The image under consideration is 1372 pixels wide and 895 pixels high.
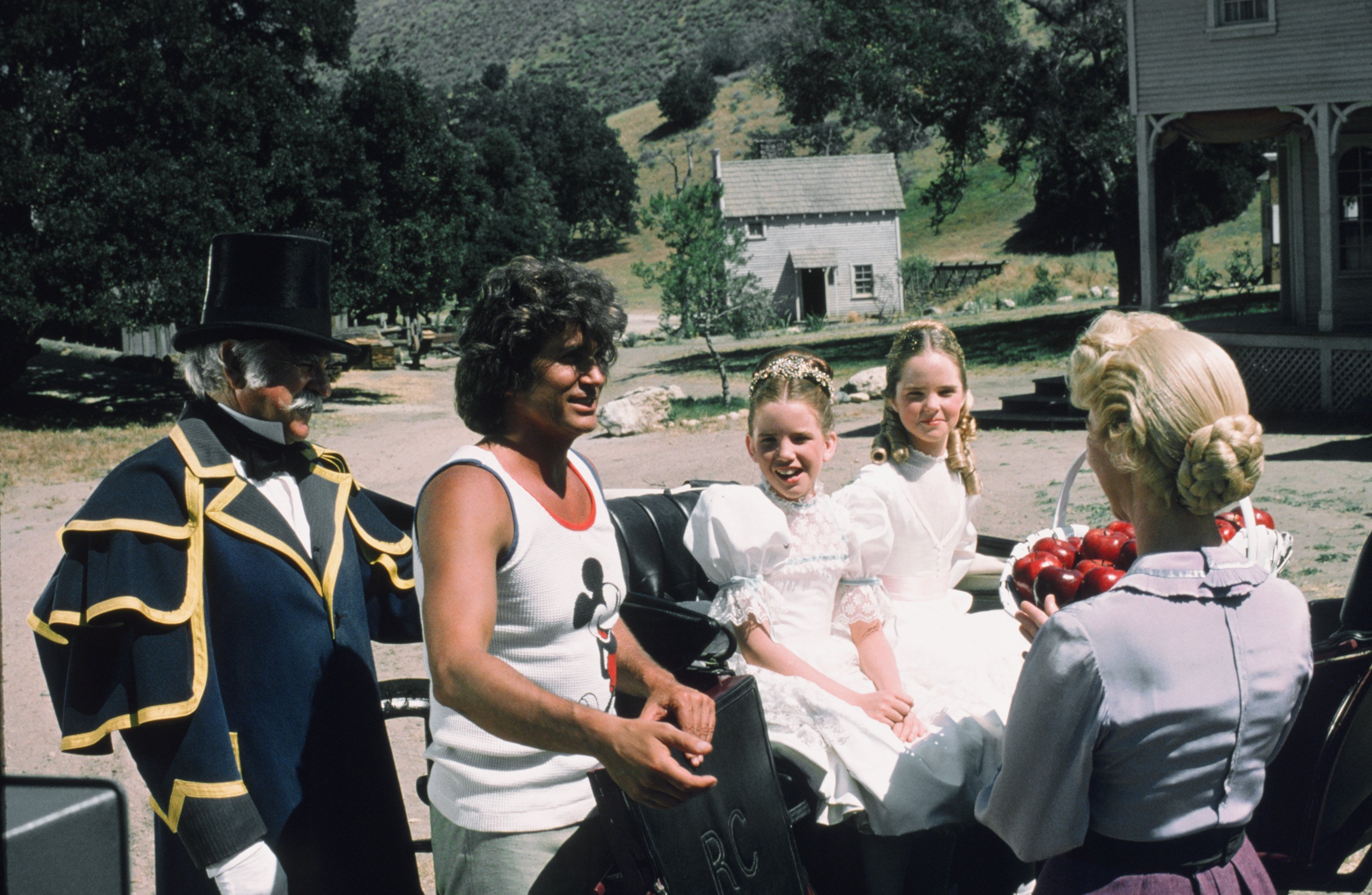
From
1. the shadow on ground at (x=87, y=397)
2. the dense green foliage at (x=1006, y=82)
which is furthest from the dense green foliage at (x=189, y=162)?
the dense green foliage at (x=1006, y=82)

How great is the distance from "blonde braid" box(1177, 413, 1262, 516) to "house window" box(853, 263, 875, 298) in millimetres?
42149

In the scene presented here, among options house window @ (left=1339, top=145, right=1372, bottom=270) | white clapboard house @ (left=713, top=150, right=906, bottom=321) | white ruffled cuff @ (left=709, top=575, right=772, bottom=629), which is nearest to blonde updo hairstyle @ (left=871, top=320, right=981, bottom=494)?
white ruffled cuff @ (left=709, top=575, right=772, bottom=629)

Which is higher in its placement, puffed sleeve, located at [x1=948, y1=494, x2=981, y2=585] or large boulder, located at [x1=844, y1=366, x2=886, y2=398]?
puffed sleeve, located at [x1=948, y1=494, x2=981, y2=585]

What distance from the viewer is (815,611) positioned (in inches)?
128

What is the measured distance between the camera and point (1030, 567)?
2693 millimetres

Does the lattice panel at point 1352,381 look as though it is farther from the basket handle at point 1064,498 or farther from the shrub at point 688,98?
the shrub at point 688,98

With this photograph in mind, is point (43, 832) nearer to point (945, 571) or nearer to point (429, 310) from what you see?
point (945, 571)

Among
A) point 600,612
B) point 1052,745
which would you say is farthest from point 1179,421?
point 600,612

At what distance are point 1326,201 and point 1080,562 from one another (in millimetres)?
16098

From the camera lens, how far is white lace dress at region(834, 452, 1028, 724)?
10.5ft

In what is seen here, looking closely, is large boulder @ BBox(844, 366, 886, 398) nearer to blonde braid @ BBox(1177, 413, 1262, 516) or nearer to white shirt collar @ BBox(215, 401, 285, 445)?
white shirt collar @ BBox(215, 401, 285, 445)

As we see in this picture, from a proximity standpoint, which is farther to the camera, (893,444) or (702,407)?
(702,407)

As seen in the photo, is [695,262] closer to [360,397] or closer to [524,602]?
[360,397]

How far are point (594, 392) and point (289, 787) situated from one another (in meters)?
1.04
